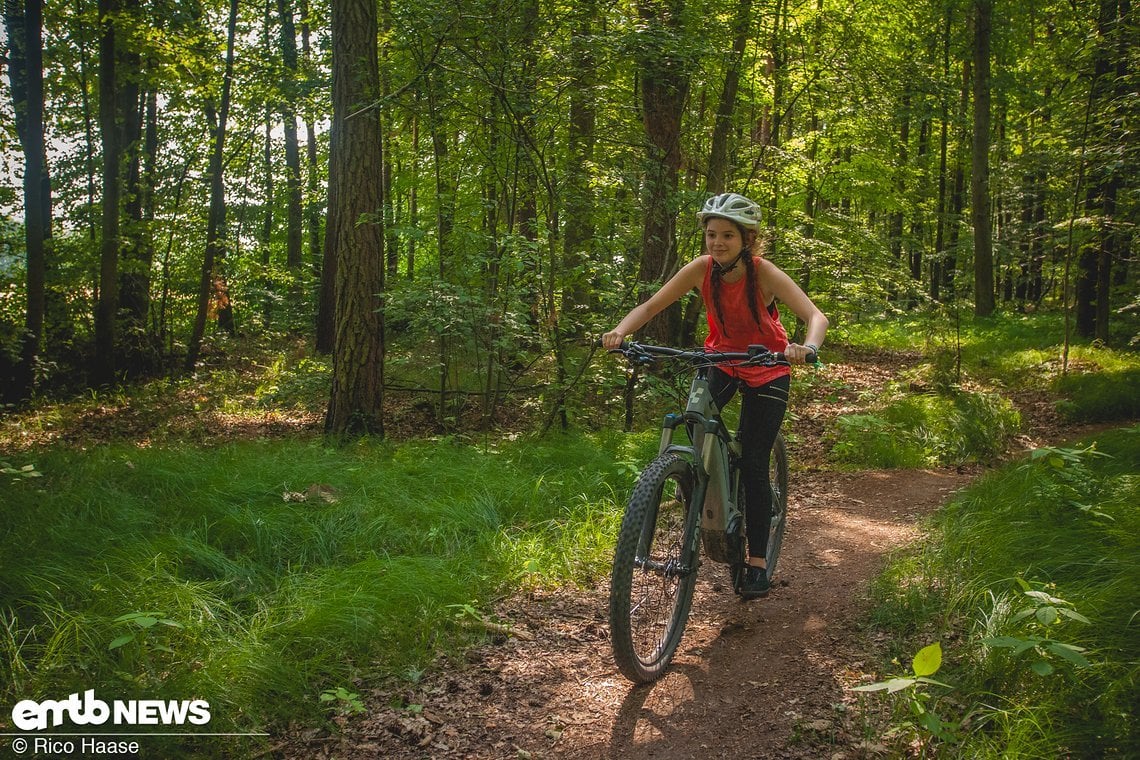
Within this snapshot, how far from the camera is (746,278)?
3.86m

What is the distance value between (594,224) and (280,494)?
15.1 ft

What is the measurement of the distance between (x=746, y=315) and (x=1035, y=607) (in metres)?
1.90

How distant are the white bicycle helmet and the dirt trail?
7.50 ft

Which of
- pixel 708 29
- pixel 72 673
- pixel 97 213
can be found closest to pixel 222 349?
pixel 97 213

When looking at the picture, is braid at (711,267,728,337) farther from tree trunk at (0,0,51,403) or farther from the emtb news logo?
tree trunk at (0,0,51,403)

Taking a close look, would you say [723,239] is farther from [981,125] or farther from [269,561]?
[981,125]

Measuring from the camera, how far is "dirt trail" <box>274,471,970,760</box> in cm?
302

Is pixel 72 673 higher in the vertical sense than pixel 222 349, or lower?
lower

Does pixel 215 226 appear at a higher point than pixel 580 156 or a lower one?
higher

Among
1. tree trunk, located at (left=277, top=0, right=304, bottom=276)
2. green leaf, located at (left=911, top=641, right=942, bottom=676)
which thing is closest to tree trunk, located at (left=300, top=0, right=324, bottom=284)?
tree trunk, located at (left=277, top=0, right=304, bottom=276)

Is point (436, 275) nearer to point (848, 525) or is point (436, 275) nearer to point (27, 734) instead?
point (848, 525)

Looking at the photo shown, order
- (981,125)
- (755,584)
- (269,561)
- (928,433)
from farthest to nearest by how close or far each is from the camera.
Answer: (981,125)
(928,433)
(269,561)
(755,584)

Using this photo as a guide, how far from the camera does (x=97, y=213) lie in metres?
13.6

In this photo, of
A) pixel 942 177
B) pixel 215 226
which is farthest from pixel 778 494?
pixel 942 177
